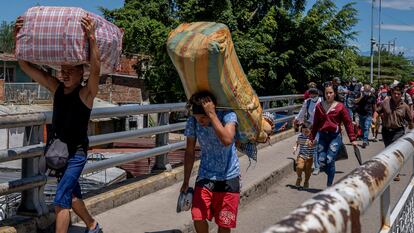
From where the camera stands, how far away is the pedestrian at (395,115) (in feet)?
33.0

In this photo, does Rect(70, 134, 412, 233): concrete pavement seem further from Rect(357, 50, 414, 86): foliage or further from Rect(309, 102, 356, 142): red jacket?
Rect(357, 50, 414, 86): foliage

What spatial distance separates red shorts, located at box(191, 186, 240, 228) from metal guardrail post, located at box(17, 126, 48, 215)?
140 cm

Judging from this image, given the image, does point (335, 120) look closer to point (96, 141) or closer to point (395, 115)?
point (395, 115)

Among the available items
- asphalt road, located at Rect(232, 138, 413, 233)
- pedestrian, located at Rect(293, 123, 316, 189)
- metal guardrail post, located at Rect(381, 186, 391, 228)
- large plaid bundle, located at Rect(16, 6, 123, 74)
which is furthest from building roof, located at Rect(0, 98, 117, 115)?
metal guardrail post, located at Rect(381, 186, 391, 228)

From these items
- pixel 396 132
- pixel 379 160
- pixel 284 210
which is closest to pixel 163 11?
pixel 396 132

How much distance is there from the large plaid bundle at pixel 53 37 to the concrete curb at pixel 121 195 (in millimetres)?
1322

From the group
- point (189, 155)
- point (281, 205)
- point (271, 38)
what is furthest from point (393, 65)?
point (189, 155)

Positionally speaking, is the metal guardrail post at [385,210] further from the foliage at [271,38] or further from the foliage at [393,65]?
the foliage at [393,65]

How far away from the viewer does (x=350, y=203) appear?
62.4 inches

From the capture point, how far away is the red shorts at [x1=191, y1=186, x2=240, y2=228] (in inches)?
165

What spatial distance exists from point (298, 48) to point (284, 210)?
72.8 ft

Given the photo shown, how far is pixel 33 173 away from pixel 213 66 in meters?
1.88

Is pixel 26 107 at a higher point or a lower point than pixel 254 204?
lower

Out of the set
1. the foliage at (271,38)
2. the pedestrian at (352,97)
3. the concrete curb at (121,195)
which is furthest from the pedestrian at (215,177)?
the foliage at (271,38)
